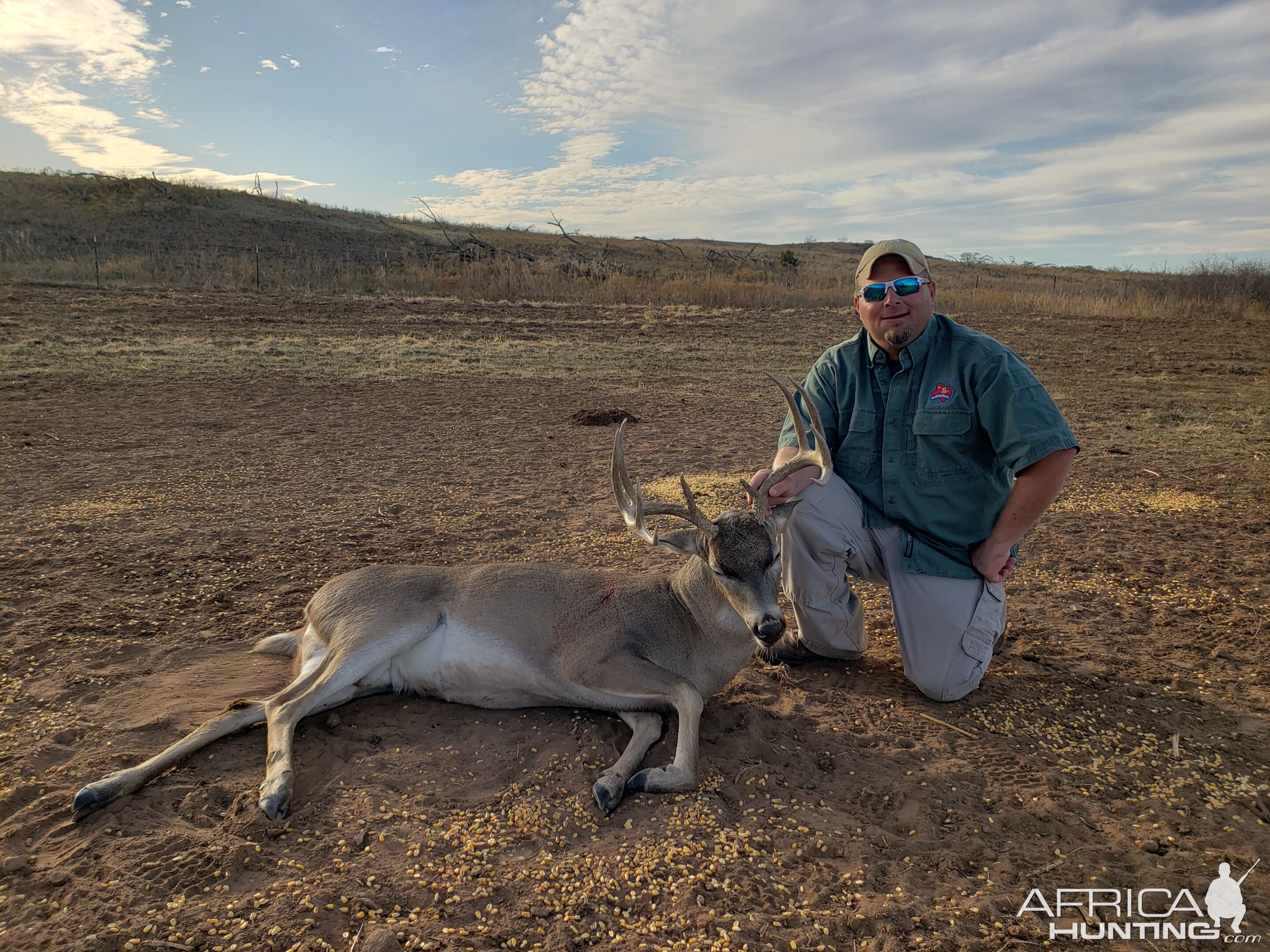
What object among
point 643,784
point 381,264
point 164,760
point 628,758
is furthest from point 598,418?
point 381,264

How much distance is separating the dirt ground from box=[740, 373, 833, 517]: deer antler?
1.18 m

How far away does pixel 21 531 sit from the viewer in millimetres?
6137

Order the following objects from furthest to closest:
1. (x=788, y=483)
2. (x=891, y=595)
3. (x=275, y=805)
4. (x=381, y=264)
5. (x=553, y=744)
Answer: (x=381, y=264) → (x=891, y=595) → (x=788, y=483) → (x=553, y=744) → (x=275, y=805)

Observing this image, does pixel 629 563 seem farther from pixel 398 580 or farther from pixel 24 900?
pixel 24 900

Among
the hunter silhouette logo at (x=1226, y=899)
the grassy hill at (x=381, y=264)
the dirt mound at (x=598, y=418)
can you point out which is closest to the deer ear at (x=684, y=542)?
the hunter silhouette logo at (x=1226, y=899)

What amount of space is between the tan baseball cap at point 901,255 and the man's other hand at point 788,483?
3.92 feet

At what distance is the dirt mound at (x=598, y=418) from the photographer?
11.0 metres

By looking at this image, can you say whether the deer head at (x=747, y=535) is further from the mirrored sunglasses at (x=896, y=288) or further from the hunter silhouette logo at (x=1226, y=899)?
the hunter silhouette logo at (x=1226, y=899)

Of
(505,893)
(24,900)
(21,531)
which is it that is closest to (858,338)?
(505,893)

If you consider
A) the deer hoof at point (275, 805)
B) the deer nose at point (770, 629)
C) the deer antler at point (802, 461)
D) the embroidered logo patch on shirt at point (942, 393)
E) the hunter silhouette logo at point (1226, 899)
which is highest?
the embroidered logo patch on shirt at point (942, 393)

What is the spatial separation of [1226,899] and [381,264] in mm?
38916

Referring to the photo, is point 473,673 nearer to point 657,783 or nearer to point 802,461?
point 657,783

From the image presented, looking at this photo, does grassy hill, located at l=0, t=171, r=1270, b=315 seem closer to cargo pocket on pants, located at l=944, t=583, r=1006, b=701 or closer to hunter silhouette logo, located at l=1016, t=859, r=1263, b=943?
cargo pocket on pants, located at l=944, t=583, r=1006, b=701

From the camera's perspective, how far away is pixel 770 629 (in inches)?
150
